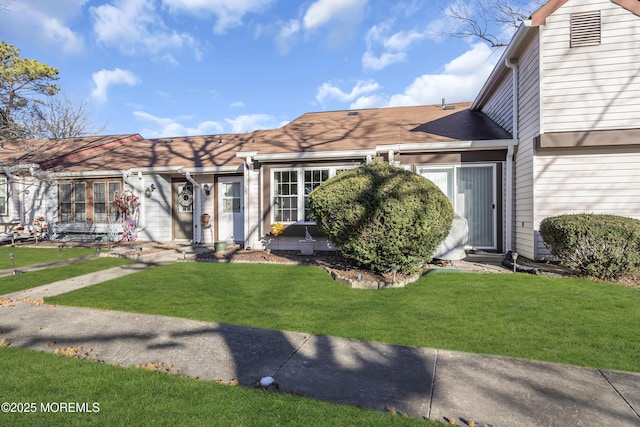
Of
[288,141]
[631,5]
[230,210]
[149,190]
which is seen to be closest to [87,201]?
[149,190]

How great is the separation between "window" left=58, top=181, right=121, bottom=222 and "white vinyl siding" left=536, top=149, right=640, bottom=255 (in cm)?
1330

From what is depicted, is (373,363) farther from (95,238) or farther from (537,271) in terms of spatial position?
(95,238)

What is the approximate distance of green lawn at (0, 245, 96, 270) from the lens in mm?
8180

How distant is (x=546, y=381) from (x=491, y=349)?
2.00 feet

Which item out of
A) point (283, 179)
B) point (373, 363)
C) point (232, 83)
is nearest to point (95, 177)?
point (283, 179)

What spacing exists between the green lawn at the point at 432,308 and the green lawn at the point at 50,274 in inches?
49.6

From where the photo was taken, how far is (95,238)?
40.2 ft

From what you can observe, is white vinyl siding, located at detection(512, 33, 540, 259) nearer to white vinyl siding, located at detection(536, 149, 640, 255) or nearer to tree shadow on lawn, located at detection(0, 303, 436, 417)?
white vinyl siding, located at detection(536, 149, 640, 255)

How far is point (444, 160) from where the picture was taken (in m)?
9.01

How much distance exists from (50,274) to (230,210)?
18.0 ft

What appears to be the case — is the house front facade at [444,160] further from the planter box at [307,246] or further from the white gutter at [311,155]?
the planter box at [307,246]

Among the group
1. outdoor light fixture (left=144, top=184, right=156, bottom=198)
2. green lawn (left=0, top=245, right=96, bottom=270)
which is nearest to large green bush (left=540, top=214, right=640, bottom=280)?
green lawn (left=0, top=245, right=96, bottom=270)

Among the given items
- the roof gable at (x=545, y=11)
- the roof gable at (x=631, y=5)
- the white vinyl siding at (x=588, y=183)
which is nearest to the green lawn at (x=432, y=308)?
the white vinyl siding at (x=588, y=183)

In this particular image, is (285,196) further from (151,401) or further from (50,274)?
(151,401)
